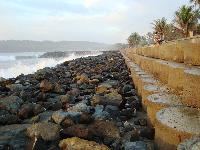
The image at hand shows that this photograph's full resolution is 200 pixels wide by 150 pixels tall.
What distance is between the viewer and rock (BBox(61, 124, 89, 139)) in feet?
11.5

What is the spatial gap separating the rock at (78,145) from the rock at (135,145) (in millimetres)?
203

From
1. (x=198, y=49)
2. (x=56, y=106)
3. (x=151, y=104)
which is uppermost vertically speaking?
(x=198, y=49)

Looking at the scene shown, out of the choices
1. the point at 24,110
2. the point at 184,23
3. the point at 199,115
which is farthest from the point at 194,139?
the point at 184,23

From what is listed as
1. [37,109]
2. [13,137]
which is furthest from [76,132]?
[37,109]

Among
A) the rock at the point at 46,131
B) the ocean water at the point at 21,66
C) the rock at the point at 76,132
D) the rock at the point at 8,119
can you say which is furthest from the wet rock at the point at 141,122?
the ocean water at the point at 21,66

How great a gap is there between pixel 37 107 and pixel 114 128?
2.07 meters

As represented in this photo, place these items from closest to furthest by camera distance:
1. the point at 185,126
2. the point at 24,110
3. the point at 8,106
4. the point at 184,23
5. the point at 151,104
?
the point at 185,126 < the point at 151,104 < the point at 24,110 < the point at 8,106 < the point at 184,23

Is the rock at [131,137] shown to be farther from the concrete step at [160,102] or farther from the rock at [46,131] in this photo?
the rock at [46,131]

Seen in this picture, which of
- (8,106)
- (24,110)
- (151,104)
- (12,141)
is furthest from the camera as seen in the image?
(8,106)

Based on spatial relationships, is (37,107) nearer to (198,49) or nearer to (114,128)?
(114,128)

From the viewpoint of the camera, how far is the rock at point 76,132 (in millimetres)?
3498

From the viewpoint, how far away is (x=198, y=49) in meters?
3.77

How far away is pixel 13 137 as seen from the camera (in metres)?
3.89

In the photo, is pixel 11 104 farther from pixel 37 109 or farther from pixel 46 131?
pixel 46 131
